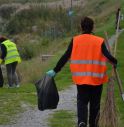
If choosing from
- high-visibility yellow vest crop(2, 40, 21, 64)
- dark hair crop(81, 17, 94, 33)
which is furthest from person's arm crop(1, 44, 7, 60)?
dark hair crop(81, 17, 94, 33)

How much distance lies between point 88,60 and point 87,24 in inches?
23.2

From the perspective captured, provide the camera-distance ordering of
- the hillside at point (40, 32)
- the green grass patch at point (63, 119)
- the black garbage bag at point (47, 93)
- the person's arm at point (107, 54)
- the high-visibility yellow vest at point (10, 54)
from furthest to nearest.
→ the high-visibility yellow vest at point (10, 54)
the hillside at point (40, 32)
the green grass patch at point (63, 119)
the black garbage bag at point (47, 93)
the person's arm at point (107, 54)

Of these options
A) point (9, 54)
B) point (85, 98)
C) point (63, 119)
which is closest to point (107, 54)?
point (85, 98)

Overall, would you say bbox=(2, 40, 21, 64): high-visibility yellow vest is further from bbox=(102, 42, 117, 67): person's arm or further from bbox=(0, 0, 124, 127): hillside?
bbox=(102, 42, 117, 67): person's arm

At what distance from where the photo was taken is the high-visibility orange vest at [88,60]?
32.1ft

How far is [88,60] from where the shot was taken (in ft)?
32.1

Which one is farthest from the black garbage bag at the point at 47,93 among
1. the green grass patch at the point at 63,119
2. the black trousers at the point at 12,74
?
the black trousers at the point at 12,74

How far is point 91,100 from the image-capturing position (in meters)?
10.0

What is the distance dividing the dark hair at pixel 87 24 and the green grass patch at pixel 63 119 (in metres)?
2.86

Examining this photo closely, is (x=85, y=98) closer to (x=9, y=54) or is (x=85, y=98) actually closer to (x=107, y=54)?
(x=107, y=54)

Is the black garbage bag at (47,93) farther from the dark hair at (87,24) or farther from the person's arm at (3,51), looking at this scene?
the person's arm at (3,51)

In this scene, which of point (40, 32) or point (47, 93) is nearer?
point (47, 93)

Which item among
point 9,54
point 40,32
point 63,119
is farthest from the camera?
point 40,32

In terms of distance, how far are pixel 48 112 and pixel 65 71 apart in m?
9.90
